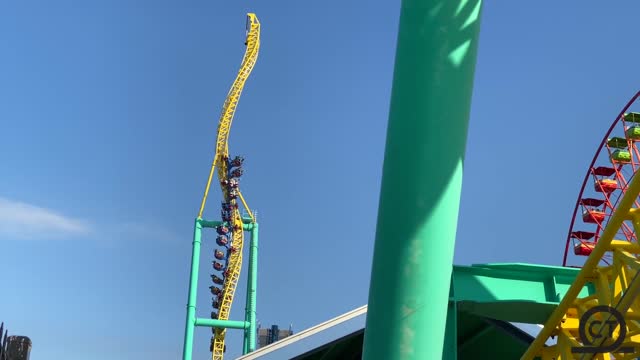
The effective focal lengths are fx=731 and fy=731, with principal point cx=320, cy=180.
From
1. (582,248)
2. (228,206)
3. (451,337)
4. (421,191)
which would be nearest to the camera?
(421,191)

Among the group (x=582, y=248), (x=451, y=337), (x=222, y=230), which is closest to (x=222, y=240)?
Result: (x=222, y=230)

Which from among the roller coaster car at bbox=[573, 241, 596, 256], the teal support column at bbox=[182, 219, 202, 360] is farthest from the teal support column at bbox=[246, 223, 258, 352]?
the roller coaster car at bbox=[573, 241, 596, 256]

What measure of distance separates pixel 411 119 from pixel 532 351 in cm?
652

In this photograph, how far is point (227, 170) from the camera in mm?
50312

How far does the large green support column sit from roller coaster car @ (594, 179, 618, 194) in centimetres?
2795

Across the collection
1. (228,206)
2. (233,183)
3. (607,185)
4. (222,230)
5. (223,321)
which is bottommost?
(223,321)

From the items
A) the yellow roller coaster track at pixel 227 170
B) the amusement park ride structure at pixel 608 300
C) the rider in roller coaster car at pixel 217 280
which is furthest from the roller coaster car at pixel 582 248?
the rider in roller coaster car at pixel 217 280

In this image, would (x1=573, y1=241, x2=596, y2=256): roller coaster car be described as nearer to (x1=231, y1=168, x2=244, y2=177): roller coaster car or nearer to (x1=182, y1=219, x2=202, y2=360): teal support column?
(x1=182, y1=219, x2=202, y2=360): teal support column

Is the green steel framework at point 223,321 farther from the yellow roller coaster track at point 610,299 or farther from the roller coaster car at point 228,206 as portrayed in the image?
the yellow roller coaster track at point 610,299

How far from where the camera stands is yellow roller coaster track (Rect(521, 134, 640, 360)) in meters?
7.70

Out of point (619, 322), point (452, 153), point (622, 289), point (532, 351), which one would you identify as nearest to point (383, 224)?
point (452, 153)

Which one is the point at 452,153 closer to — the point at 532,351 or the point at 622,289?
the point at 622,289

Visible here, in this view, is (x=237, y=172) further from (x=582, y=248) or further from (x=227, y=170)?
(x=582, y=248)

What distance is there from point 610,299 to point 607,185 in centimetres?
2302
